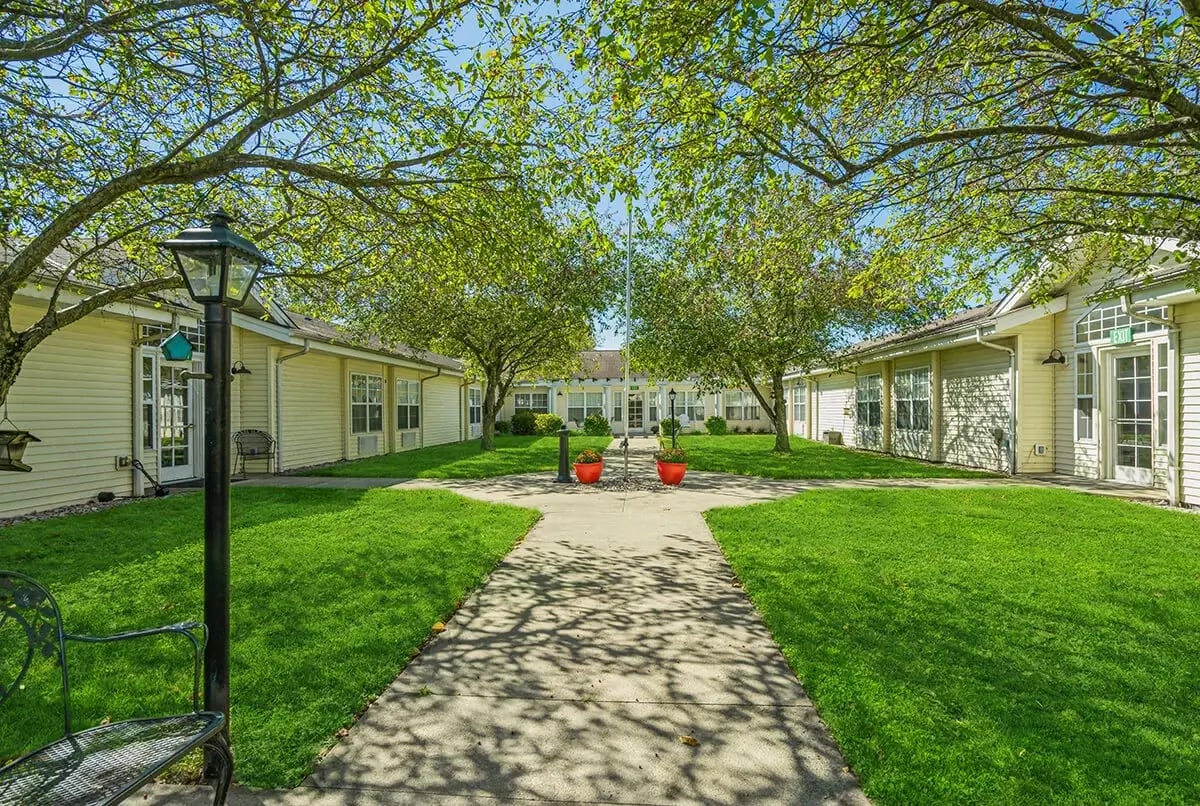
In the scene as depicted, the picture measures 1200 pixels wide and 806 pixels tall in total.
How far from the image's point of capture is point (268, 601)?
14.9ft

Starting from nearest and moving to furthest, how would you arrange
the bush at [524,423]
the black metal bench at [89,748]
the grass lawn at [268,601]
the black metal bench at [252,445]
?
the black metal bench at [89,748]
the grass lawn at [268,601]
the black metal bench at [252,445]
the bush at [524,423]

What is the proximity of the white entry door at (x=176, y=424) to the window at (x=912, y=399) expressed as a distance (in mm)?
17544

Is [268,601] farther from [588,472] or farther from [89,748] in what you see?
[588,472]

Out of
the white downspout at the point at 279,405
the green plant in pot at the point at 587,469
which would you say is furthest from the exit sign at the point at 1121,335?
the white downspout at the point at 279,405

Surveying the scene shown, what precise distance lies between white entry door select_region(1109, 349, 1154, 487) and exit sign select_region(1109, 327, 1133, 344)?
0.30 m

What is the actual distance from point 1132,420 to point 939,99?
27.2 ft

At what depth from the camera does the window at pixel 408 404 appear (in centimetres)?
1983

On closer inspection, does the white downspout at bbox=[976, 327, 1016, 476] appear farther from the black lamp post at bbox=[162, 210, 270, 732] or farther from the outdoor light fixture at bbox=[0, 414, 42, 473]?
the outdoor light fixture at bbox=[0, 414, 42, 473]

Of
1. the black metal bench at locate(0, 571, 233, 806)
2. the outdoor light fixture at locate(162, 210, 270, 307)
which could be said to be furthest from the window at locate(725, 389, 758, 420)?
the black metal bench at locate(0, 571, 233, 806)

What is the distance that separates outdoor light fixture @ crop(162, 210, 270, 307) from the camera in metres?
2.46

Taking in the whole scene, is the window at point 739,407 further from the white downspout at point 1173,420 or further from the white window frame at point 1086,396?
the white downspout at point 1173,420

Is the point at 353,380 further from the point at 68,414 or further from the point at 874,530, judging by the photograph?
the point at 874,530

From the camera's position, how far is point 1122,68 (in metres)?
4.05

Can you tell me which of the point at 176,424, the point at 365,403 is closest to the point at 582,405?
the point at 365,403
